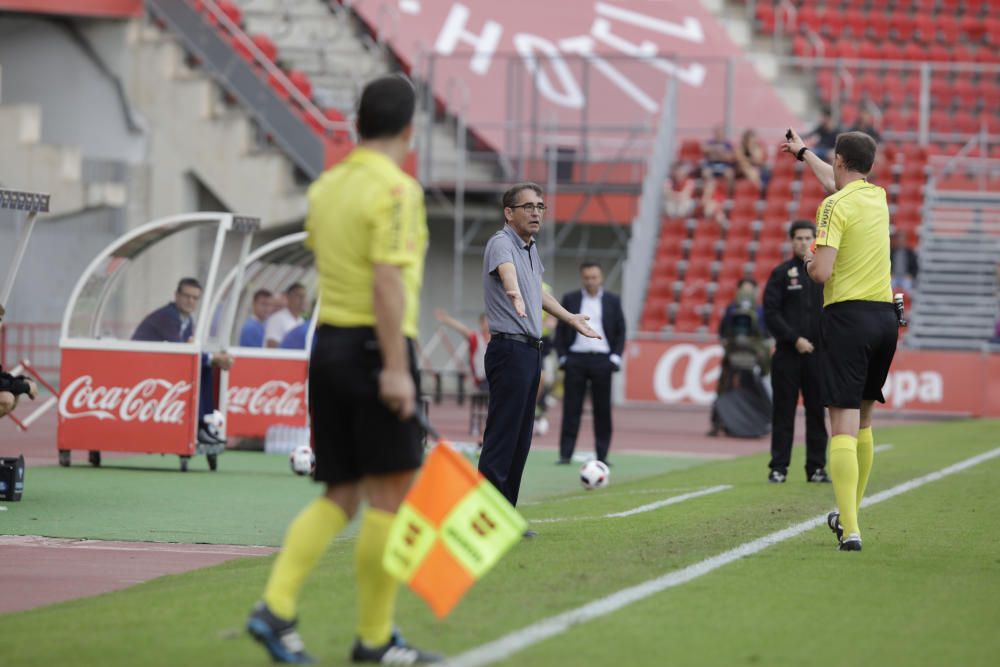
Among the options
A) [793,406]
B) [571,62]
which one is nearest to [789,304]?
[793,406]

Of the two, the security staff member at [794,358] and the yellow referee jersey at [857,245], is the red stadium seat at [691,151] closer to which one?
the security staff member at [794,358]

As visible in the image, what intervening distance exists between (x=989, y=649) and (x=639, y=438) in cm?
1629

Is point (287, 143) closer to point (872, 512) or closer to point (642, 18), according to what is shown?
point (642, 18)

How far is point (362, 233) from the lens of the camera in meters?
6.32

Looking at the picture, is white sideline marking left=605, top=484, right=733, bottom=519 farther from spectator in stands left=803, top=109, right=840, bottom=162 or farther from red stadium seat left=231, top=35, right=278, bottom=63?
red stadium seat left=231, top=35, right=278, bottom=63

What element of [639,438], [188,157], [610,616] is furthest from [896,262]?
[610,616]

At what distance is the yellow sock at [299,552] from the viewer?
634 centimetres

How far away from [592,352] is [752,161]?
16.9 m

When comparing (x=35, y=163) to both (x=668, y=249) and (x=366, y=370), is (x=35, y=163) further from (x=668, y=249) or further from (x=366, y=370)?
(x=366, y=370)

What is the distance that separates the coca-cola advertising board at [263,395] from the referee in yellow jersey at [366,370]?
40.1 ft

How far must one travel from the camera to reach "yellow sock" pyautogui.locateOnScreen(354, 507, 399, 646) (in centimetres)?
637

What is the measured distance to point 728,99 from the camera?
3447 centimetres

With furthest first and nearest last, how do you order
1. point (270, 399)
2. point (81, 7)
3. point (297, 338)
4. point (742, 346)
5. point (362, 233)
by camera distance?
1. point (81, 7)
2. point (742, 346)
3. point (297, 338)
4. point (270, 399)
5. point (362, 233)

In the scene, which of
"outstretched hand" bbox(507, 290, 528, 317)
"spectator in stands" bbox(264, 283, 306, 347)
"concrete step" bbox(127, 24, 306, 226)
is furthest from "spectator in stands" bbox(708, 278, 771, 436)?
"outstretched hand" bbox(507, 290, 528, 317)
